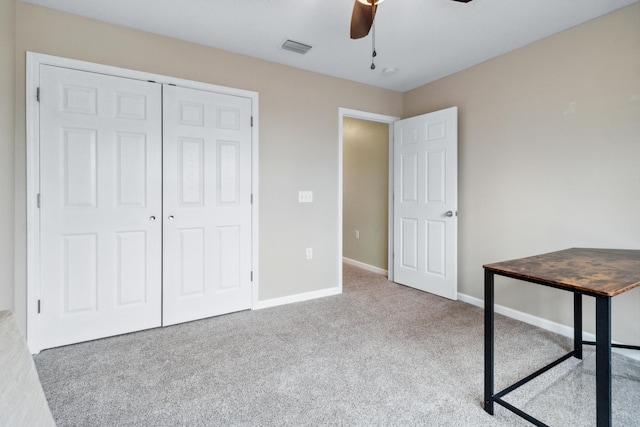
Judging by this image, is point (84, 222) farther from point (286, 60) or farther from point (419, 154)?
point (419, 154)

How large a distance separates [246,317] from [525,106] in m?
3.11

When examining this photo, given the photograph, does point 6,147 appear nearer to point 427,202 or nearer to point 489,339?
point 489,339

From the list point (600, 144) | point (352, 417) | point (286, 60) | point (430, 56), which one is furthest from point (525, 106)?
point (352, 417)

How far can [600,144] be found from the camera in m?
2.31

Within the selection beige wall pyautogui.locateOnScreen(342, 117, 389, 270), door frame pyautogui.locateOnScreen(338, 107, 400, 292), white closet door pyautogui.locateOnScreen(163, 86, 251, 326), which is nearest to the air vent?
white closet door pyautogui.locateOnScreen(163, 86, 251, 326)

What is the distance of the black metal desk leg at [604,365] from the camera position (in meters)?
1.18

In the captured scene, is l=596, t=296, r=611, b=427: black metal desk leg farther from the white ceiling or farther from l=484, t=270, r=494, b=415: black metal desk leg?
the white ceiling

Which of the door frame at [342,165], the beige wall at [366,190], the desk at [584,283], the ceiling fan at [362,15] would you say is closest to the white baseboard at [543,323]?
the desk at [584,283]

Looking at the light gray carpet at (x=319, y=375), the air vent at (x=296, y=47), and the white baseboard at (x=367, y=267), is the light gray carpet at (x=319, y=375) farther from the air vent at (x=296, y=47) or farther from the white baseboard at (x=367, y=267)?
the air vent at (x=296, y=47)

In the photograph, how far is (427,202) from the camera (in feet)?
11.5

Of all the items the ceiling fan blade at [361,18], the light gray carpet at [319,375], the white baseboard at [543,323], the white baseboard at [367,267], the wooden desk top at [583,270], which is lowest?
the light gray carpet at [319,375]

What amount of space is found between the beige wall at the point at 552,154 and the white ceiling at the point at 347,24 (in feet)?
0.71

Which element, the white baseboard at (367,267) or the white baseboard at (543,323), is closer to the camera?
the white baseboard at (543,323)

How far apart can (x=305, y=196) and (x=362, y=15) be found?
181 cm
